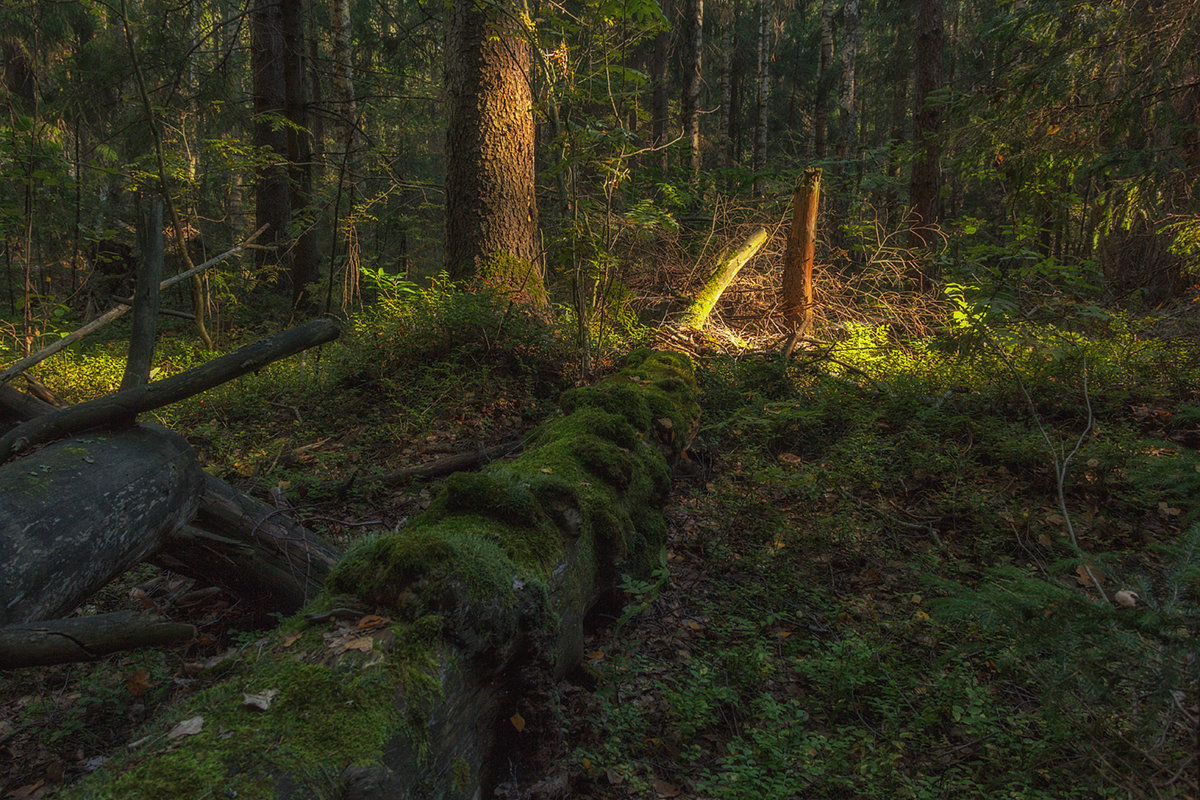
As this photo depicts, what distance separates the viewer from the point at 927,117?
980 centimetres

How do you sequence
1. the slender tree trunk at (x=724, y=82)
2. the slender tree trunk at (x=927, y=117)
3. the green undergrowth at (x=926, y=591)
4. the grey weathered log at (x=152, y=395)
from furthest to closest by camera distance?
the slender tree trunk at (x=724, y=82)
the slender tree trunk at (x=927, y=117)
the grey weathered log at (x=152, y=395)
the green undergrowth at (x=926, y=591)

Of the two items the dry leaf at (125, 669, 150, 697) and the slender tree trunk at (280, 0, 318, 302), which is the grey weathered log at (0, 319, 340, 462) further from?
the slender tree trunk at (280, 0, 318, 302)

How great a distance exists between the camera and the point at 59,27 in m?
13.0

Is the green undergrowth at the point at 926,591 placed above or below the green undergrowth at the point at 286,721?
below

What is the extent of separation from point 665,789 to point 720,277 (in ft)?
22.6

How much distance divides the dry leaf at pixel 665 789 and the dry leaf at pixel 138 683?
7.74ft

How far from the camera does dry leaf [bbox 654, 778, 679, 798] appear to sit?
2295 millimetres

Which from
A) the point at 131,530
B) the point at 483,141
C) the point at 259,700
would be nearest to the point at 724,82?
the point at 483,141

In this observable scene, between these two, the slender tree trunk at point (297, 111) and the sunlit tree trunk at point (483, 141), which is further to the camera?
the slender tree trunk at point (297, 111)

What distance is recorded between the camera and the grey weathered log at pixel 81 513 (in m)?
1.90

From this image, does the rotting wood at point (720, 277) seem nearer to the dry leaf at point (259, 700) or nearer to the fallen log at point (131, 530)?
the fallen log at point (131, 530)

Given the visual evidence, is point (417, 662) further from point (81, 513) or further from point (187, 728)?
point (81, 513)

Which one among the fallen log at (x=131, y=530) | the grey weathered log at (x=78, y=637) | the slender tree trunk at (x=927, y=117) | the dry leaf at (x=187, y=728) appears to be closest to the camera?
the dry leaf at (x=187, y=728)

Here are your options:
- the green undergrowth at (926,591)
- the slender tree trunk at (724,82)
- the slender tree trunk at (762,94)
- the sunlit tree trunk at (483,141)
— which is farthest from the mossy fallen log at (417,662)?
the slender tree trunk at (724,82)
